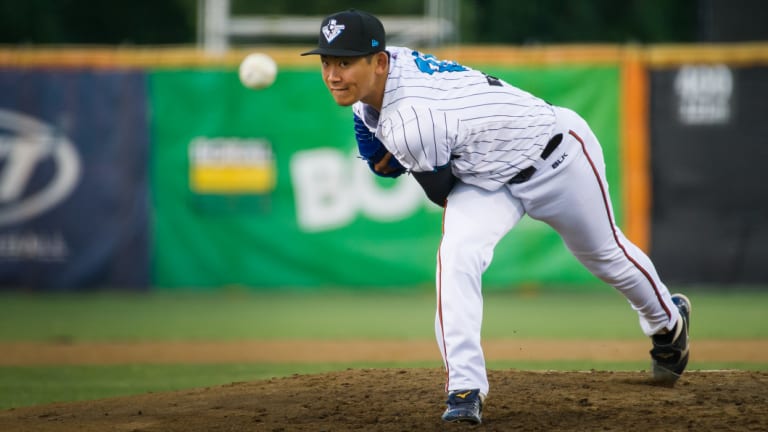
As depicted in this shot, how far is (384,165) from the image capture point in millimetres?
4473

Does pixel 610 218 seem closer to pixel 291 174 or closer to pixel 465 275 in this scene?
pixel 465 275

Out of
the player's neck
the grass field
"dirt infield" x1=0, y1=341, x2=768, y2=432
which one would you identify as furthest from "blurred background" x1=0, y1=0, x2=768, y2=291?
the player's neck

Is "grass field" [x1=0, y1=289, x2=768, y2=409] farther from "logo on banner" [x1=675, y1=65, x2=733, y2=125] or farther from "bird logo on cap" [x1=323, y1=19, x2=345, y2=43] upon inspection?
"bird logo on cap" [x1=323, y1=19, x2=345, y2=43]

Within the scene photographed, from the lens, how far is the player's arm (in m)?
4.12

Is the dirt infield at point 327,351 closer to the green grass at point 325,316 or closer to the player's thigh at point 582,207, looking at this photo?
the green grass at point 325,316

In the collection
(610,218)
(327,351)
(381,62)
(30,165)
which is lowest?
(327,351)

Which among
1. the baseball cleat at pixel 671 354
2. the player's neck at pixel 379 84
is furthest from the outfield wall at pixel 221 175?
the player's neck at pixel 379 84

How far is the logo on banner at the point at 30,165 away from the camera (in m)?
11.4

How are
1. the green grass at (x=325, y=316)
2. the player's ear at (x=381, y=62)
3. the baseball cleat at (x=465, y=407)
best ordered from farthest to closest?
the green grass at (x=325, y=316) < the player's ear at (x=381, y=62) < the baseball cleat at (x=465, y=407)

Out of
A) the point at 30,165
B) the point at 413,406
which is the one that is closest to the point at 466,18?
the point at 30,165

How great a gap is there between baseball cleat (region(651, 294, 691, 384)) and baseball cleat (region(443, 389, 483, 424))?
129 centimetres

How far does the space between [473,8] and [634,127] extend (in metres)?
15.0

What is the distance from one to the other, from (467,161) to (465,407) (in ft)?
3.12

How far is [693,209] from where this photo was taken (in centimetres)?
1138
